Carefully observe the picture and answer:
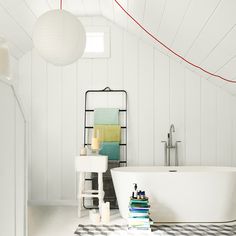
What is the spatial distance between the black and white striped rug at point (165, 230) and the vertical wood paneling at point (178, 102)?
4.72 feet

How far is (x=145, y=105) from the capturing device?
5.41 metres

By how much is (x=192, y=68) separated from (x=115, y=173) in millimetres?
1886

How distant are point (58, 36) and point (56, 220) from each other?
2.59 metres

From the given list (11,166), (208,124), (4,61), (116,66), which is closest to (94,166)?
(116,66)

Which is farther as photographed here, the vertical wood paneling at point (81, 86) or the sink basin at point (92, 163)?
the vertical wood paneling at point (81, 86)

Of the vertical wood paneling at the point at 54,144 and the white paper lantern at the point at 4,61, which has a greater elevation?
the white paper lantern at the point at 4,61

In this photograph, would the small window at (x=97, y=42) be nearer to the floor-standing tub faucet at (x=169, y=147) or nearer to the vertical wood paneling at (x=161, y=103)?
the vertical wood paneling at (x=161, y=103)

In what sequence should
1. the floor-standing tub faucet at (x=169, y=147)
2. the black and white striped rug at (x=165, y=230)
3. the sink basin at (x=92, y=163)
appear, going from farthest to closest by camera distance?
the floor-standing tub faucet at (x=169, y=147) → the sink basin at (x=92, y=163) → the black and white striped rug at (x=165, y=230)

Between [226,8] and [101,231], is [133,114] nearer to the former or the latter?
[101,231]

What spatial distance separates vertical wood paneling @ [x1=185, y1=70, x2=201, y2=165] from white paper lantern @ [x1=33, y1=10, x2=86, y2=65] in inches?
115

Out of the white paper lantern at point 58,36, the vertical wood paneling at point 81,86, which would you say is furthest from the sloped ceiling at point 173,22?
the white paper lantern at point 58,36

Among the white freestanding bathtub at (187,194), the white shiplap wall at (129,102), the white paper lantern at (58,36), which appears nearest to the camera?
the white paper lantern at (58,36)

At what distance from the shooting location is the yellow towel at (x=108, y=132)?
5312 mm

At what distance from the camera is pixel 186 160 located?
5.36 m
